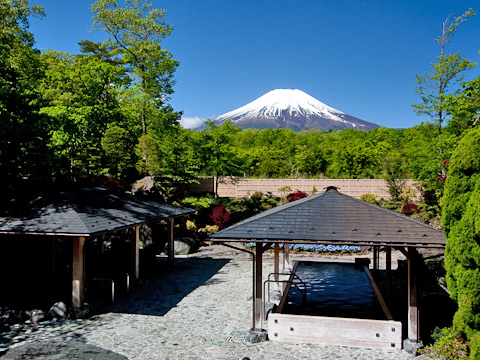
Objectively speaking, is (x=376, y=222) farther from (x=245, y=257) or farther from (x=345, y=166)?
(x=345, y=166)

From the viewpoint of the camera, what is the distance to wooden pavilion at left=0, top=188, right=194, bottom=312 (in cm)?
971

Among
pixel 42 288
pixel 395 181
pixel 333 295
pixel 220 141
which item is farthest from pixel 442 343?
pixel 395 181

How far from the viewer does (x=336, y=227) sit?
27.7 feet

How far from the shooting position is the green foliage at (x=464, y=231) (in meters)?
6.62

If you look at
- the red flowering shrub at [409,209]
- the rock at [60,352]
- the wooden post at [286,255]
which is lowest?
the rock at [60,352]

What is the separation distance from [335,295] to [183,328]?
16.6ft

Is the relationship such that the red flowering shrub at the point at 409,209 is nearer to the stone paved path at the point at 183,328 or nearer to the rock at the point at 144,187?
the stone paved path at the point at 183,328

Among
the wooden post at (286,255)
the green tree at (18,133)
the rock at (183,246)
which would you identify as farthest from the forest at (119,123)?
the wooden post at (286,255)

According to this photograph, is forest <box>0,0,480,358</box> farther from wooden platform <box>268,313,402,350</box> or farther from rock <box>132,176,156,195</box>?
wooden platform <box>268,313,402,350</box>

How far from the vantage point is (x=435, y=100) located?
23.3 m

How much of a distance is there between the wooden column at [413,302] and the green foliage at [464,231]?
2.61 ft

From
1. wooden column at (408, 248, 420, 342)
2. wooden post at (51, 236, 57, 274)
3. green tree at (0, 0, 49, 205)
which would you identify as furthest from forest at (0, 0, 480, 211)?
wooden column at (408, 248, 420, 342)

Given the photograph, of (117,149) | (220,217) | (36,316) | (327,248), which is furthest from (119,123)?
(36,316)

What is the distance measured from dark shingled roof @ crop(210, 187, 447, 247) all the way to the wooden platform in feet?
5.60
